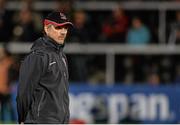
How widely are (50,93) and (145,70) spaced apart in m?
9.72

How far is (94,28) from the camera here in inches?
659

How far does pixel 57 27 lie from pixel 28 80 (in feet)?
1.99

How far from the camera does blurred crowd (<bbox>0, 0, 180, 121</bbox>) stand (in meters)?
16.2

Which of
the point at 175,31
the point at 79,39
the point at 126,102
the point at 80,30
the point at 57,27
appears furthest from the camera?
the point at 175,31

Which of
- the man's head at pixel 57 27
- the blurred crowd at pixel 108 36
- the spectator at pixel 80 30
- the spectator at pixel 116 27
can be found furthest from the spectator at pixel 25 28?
the man's head at pixel 57 27

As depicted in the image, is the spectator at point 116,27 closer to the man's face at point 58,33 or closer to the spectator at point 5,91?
the spectator at point 5,91

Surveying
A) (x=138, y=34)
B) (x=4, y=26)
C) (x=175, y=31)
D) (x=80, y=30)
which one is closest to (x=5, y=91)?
(x=4, y=26)

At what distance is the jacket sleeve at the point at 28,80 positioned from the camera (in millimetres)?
7168

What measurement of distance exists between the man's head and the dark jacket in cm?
19

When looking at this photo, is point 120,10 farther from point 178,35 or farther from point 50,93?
point 50,93

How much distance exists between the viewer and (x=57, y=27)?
737cm

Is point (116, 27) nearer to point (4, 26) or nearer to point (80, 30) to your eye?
point (80, 30)

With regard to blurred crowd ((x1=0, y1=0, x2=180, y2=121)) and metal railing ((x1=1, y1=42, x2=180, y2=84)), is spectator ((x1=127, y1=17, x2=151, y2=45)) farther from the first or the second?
metal railing ((x1=1, y1=42, x2=180, y2=84))

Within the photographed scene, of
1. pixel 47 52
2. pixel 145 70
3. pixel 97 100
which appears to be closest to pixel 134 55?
pixel 145 70
